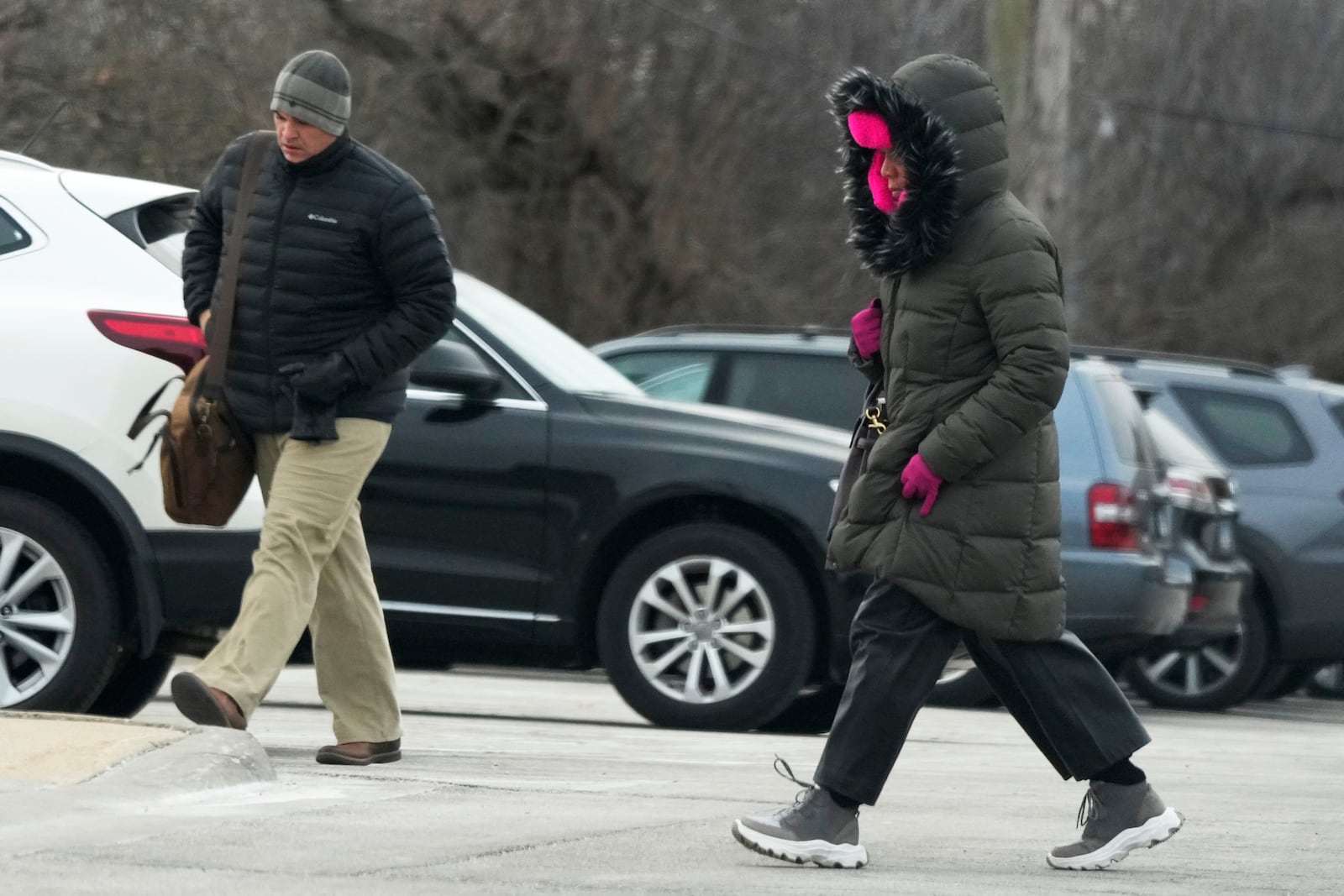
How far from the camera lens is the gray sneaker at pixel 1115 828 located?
538 centimetres

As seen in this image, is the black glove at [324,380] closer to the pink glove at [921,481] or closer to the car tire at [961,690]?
the pink glove at [921,481]

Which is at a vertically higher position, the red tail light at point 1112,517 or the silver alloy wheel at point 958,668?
the red tail light at point 1112,517

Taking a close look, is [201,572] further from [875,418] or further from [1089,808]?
[1089,808]

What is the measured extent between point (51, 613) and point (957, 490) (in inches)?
125

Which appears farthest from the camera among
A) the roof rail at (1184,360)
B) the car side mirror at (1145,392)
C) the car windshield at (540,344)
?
the roof rail at (1184,360)

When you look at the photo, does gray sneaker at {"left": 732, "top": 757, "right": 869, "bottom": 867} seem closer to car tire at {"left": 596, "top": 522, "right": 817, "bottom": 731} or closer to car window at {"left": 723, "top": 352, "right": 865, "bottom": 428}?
car tire at {"left": 596, "top": 522, "right": 817, "bottom": 731}

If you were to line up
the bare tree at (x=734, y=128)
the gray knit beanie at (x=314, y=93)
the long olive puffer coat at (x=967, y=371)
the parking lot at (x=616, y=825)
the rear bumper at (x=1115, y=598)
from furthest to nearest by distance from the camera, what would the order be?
1. the bare tree at (x=734, y=128)
2. the rear bumper at (x=1115, y=598)
3. the gray knit beanie at (x=314, y=93)
4. the long olive puffer coat at (x=967, y=371)
5. the parking lot at (x=616, y=825)

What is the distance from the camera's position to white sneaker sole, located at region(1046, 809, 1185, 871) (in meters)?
5.38

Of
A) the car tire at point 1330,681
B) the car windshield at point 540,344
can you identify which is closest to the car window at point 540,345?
the car windshield at point 540,344

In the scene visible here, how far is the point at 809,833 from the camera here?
5297 millimetres

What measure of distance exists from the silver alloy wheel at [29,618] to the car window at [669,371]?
442 centimetres

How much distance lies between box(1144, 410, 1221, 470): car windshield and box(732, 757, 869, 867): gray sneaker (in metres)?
6.58

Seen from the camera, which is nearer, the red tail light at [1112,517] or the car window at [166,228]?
the car window at [166,228]

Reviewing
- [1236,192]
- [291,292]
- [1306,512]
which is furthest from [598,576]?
[1236,192]
